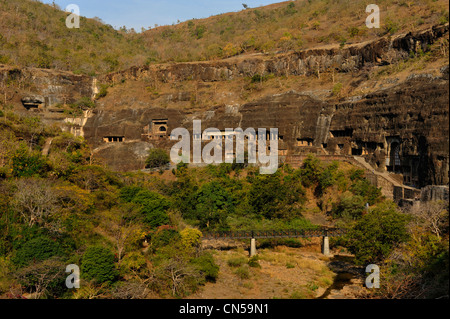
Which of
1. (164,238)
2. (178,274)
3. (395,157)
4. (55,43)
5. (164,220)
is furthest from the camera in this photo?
(55,43)

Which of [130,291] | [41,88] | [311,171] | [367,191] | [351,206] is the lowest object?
[130,291]

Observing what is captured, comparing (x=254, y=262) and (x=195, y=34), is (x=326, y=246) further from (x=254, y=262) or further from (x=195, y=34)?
(x=195, y=34)

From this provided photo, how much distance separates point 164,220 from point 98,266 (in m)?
10.1

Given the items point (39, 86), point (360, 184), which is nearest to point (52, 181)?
point (360, 184)

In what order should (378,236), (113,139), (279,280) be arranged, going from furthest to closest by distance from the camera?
(113,139) < (279,280) < (378,236)

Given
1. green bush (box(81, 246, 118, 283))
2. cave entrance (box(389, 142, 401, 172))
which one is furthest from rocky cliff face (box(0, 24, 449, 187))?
green bush (box(81, 246, 118, 283))

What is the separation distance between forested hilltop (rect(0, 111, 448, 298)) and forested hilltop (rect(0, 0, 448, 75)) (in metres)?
27.1

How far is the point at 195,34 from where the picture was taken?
407 feet

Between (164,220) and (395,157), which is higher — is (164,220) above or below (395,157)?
below

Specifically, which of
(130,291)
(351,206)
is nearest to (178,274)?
(130,291)

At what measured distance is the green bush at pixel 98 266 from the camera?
2389 cm

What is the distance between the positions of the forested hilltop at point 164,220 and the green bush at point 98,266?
6 centimetres

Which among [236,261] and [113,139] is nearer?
[236,261]
